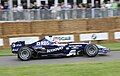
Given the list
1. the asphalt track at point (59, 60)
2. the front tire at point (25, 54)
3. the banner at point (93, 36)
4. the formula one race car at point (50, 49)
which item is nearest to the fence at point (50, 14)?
the banner at point (93, 36)

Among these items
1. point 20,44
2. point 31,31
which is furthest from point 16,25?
point 20,44

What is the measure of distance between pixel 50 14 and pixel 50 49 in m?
8.83

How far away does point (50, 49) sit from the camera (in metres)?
14.8

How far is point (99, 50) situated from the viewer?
14.9 m

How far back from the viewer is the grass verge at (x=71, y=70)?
10648 mm

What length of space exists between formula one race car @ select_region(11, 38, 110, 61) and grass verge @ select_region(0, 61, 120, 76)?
2.41m

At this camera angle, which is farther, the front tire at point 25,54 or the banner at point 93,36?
the banner at point 93,36

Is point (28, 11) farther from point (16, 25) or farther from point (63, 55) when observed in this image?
point (63, 55)

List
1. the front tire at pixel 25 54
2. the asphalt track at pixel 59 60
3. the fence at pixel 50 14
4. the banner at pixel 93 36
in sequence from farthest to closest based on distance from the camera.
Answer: the fence at pixel 50 14, the banner at pixel 93 36, the front tire at pixel 25 54, the asphalt track at pixel 59 60

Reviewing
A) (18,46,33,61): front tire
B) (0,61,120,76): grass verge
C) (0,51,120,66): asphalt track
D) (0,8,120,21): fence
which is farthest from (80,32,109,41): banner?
(0,61,120,76): grass verge

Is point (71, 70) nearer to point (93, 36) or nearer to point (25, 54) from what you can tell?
point (25, 54)

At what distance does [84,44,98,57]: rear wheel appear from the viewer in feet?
48.4

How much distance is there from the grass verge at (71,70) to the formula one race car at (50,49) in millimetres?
2411

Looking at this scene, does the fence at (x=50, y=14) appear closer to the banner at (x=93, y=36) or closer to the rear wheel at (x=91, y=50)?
the banner at (x=93, y=36)
